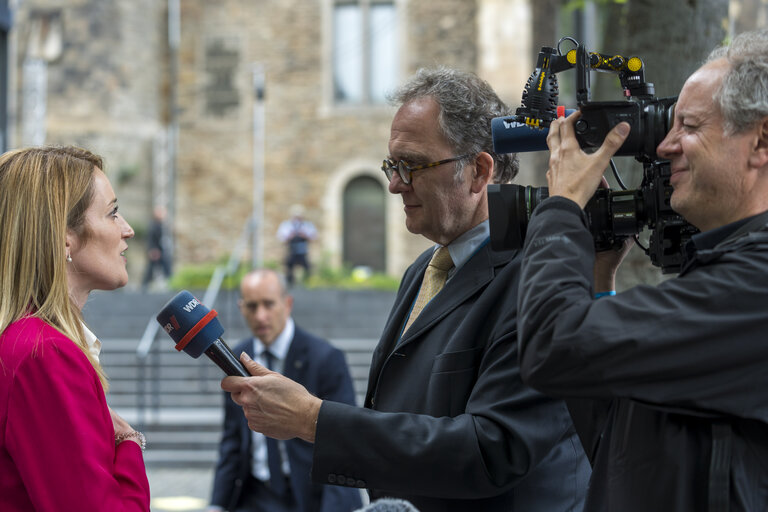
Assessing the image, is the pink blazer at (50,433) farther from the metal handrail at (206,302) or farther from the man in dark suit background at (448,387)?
the metal handrail at (206,302)

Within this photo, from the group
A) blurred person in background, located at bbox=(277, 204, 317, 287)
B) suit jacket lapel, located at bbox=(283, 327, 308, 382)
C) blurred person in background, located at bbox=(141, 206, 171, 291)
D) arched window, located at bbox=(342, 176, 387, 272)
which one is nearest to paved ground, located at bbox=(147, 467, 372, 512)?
suit jacket lapel, located at bbox=(283, 327, 308, 382)

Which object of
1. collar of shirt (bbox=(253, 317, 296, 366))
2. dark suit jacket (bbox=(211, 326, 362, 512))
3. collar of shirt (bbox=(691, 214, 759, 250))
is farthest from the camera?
collar of shirt (bbox=(253, 317, 296, 366))

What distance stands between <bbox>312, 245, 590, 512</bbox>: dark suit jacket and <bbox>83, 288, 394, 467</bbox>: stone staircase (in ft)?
26.3

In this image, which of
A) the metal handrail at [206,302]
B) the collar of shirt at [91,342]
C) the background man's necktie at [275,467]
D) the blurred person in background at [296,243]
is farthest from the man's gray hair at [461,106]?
the blurred person in background at [296,243]

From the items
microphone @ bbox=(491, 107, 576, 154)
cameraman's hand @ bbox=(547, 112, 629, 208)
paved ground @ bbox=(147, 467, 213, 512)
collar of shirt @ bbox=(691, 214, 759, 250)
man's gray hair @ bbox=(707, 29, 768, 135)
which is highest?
man's gray hair @ bbox=(707, 29, 768, 135)

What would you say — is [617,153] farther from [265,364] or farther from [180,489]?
[180,489]

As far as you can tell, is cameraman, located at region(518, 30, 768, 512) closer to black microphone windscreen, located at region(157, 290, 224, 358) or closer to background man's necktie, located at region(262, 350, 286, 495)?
black microphone windscreen, located at region(157, 290, 224, 358)

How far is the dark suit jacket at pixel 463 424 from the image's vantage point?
2.01m

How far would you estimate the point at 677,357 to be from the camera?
1.62 metres

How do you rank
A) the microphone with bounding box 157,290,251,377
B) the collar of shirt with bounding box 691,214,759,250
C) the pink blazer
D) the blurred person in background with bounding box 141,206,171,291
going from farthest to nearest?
the blurred person in background with bounding box 141,206,171,291 → the microphone with bounding box 157,290,251,377 → the pink blazer → the collar of shirt with bounding box 691,214,759,250

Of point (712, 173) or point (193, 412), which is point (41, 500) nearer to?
point (712, 173)

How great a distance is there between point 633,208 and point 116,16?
81.5 feet

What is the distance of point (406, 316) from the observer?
2.59 metres

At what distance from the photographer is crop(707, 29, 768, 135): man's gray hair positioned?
1677 millimetres
